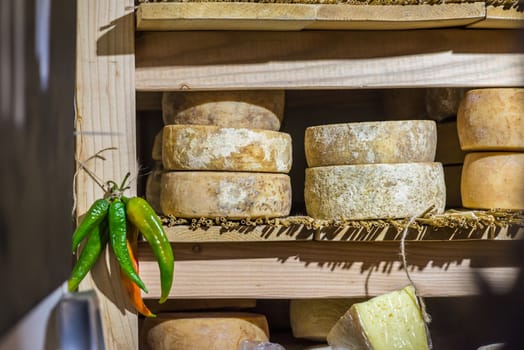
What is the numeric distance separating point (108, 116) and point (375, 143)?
22.5 inches

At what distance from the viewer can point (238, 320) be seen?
54.8 inches

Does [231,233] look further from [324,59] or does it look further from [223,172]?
[324,59]

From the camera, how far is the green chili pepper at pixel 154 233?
48.6 inches

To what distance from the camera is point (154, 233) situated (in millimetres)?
1236

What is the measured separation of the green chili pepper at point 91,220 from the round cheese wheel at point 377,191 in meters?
0.47

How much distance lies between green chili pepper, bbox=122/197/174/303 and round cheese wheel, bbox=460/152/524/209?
690mm

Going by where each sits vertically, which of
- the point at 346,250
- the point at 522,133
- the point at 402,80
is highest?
the point at 402,80

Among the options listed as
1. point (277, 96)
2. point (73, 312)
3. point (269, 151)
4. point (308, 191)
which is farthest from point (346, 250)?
point (73, 312)

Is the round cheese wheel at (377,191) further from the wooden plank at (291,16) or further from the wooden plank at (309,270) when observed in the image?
the wooden plank at (291,16)

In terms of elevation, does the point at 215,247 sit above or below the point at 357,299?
above

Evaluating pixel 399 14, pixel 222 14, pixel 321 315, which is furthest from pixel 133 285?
pixel 399 14

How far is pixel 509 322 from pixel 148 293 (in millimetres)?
1183

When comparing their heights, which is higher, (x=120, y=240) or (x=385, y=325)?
(x=120, y=240)

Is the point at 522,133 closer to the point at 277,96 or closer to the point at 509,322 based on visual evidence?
the point at 277,96
